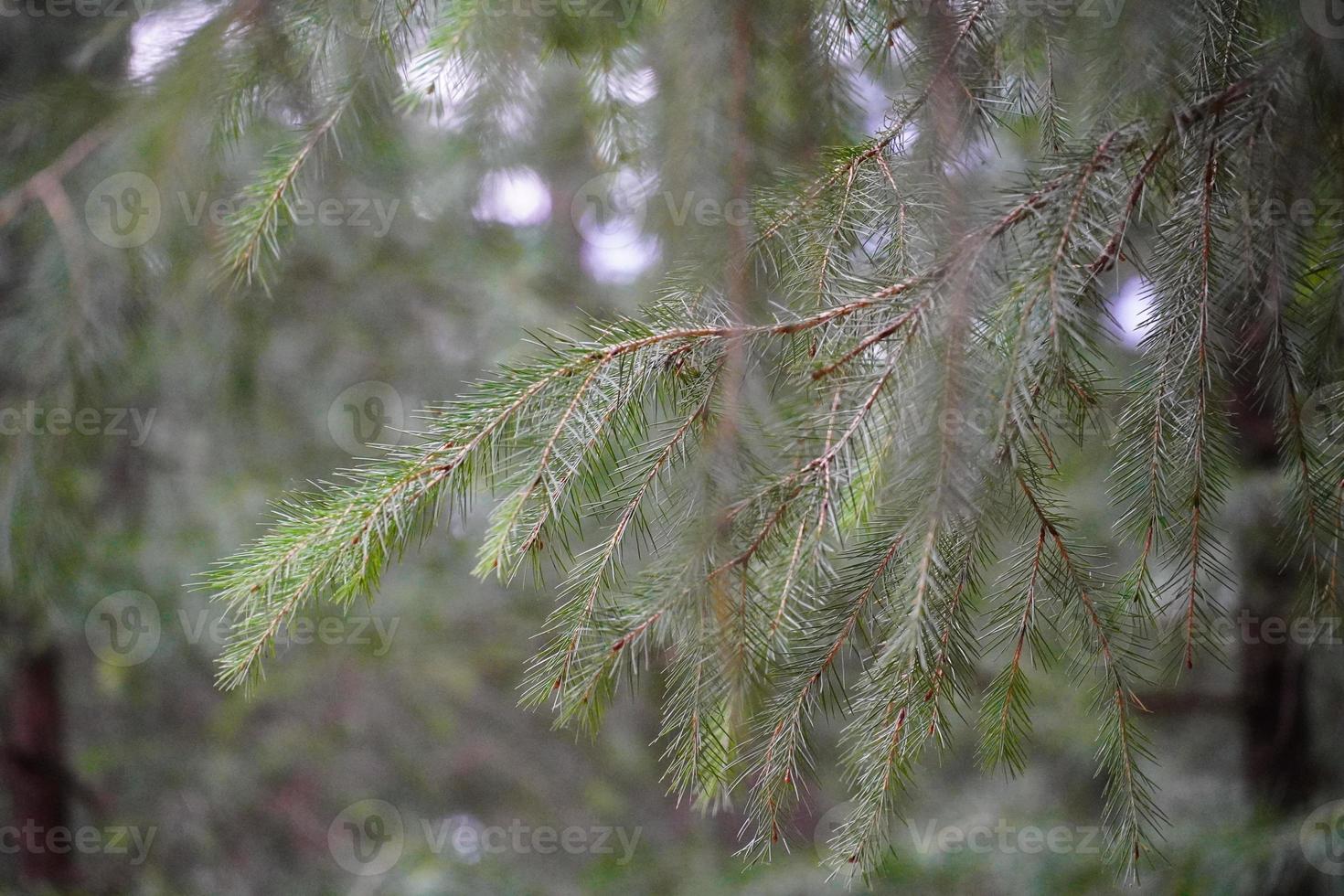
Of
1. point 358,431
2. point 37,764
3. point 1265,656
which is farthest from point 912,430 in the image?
point 37,764

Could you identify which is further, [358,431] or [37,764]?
[358,431]

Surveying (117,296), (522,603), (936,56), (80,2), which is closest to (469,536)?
(522,603)

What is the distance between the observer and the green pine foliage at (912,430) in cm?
87

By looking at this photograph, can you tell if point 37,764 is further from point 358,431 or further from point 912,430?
point 912,430

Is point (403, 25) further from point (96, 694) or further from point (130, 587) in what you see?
point (96, 694)

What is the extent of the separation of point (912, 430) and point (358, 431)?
3258 mm

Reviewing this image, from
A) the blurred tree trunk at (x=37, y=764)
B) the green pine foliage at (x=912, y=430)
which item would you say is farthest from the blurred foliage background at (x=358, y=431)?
the green pine foliage at (x=912, y=430)

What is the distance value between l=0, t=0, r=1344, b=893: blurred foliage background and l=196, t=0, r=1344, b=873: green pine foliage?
128 mm

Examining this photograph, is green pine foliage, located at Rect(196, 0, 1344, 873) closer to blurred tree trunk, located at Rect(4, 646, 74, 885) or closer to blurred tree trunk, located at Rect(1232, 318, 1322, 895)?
blurred tree trunk, located at Rect(1232, 318, 1322, 895)

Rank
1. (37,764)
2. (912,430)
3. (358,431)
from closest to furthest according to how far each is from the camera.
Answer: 1. (912,430)
2. (37,764)
3. (358,431)

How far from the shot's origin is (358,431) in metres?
3.70

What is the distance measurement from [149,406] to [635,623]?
9.93ft

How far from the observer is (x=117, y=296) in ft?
7.37

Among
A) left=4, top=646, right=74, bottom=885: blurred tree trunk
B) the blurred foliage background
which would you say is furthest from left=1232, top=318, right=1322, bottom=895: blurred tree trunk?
left=4, top=646, right=74, bottom=885: blurred tree trunk
